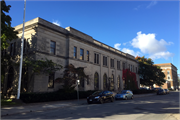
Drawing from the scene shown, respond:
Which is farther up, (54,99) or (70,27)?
(70,27)

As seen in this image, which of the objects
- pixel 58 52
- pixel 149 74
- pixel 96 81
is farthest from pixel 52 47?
pixel 149 74

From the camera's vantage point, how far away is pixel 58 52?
938 inches

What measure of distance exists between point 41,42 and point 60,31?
4.24 m

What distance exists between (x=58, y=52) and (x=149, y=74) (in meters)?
35.6

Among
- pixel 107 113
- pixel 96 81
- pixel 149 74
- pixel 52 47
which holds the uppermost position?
pixel 52 47

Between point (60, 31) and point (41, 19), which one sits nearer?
point (41, 19)

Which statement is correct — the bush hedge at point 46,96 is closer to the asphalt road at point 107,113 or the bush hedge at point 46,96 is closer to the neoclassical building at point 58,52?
the neoclassical building at point 58,52

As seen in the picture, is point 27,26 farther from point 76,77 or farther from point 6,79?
point 76,77

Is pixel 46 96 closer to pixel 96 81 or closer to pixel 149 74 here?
pixel 96 81

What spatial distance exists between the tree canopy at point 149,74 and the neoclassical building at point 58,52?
62.5 ft

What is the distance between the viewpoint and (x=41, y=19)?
21.9 meters

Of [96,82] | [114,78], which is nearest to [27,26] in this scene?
[96,82]

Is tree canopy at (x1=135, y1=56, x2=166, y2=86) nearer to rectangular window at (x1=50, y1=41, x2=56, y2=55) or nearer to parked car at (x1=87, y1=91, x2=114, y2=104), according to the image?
parked car at (x1=87, y1=91, x2=114, y2=104)

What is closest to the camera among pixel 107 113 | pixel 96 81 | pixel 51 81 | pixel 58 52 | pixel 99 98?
pixel 107 113
